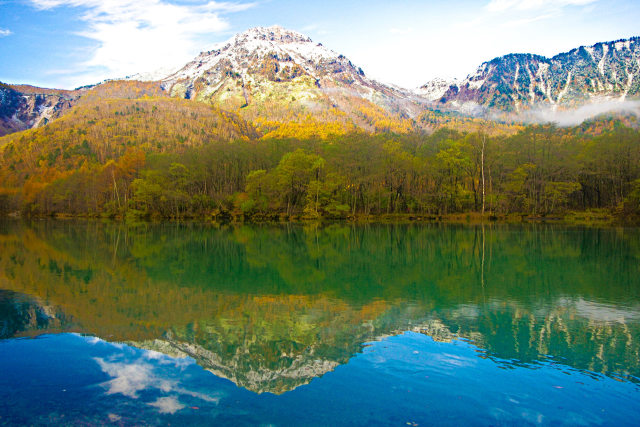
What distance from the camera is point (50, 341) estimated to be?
9422 millimetres

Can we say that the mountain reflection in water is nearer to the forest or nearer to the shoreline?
the shoreline

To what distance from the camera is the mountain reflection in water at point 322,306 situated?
8.27 m

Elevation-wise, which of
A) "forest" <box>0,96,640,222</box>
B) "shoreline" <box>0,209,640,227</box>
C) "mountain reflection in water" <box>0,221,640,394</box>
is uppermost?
"forest" <box>0,96,640,222</box>

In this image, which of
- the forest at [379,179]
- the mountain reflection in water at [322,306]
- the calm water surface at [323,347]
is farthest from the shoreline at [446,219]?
the calm water surface at [323,347]

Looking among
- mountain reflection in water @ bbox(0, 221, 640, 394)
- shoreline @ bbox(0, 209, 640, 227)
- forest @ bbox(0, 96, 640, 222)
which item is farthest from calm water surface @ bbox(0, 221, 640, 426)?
forest @ bbox(0, 96, 640, 222)

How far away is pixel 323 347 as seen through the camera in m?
8.61

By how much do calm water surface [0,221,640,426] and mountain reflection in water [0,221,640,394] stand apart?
0.07m

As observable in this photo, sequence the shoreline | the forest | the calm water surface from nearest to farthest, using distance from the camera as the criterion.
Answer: the calm water surface < the shoreline < the forest

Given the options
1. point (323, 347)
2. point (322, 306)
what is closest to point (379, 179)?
point (322, 306)

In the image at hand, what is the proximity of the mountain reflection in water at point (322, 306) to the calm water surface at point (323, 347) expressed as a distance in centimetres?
7

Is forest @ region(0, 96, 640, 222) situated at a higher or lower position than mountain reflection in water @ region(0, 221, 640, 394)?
higher

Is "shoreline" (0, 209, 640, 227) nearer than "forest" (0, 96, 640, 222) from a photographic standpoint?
Yes

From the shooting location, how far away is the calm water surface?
6.19 metres

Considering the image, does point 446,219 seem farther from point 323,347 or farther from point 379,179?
point 323,347
